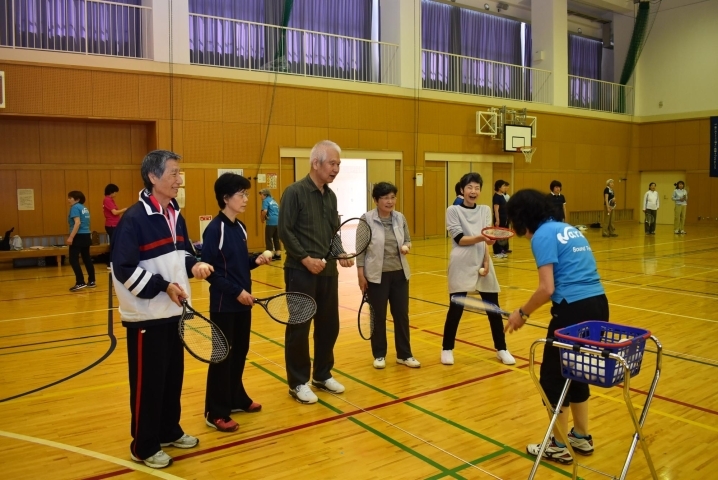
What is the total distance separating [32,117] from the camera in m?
13.4

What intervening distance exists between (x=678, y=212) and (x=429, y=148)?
9.06 m

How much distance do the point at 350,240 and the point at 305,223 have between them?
1.57m

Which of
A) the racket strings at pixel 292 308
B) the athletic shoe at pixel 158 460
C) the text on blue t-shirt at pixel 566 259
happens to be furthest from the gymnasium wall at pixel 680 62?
the athletic shoe at pixel 158 460

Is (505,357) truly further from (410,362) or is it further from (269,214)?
(269,214)

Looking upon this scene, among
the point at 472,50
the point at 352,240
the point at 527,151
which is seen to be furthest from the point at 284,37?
the point at 352,240

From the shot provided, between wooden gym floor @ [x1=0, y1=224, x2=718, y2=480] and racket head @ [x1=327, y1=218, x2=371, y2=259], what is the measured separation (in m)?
1.18

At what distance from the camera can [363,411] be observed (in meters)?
4.48

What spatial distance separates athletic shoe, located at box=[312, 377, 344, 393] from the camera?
4.86 metres

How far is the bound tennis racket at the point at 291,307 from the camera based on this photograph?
4047 mm

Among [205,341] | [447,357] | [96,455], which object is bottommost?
[96,455]

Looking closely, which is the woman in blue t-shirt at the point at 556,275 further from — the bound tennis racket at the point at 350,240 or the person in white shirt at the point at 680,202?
the person in white shirt at the point at 680,202

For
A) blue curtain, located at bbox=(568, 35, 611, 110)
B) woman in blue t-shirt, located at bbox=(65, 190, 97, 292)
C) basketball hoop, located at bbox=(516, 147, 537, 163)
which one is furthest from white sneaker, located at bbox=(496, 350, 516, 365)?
blue curtain, located at bbox=(568, 35, 611, 110)

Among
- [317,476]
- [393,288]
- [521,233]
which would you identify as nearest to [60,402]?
[317,476]

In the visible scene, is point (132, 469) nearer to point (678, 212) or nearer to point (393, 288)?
point (393, 288)
